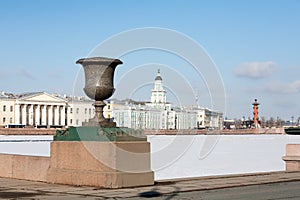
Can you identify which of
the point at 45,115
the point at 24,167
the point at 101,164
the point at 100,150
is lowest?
the point at 24,167

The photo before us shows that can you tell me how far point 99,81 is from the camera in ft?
48.6

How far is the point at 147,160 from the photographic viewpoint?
1459cm

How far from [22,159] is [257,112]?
15255cm

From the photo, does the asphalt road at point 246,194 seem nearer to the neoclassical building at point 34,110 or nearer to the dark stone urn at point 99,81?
the dark stone urn at point 99,81

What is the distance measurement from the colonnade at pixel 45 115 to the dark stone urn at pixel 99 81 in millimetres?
140552

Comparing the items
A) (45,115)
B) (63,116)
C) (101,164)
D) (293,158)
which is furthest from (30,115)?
(101,164)

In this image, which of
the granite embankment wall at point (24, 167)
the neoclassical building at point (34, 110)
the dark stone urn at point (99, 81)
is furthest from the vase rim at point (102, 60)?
the neoclassical building at point (34, 110)

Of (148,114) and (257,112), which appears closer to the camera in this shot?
(148,114)

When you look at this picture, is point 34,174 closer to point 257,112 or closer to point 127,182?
point 127,182

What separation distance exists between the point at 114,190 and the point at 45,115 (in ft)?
478

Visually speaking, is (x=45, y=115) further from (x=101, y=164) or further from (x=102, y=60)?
(x=101, y=164)

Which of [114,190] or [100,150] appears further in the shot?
[100,150]

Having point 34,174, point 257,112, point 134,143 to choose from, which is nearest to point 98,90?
point 134,143

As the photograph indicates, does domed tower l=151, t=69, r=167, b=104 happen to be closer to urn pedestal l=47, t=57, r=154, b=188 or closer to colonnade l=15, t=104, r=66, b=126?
urn pedestal l=47, t=57, r=154, b=188
